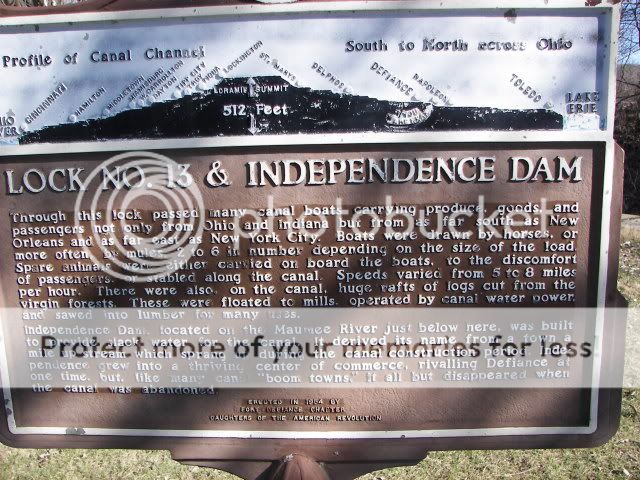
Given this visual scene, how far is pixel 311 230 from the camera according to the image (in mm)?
2322

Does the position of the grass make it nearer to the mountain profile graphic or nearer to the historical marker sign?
the historical marker sign

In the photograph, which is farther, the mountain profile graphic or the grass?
the grass

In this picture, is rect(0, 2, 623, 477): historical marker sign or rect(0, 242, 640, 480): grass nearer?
rect(0, 2, 623, 477): historical marker sign

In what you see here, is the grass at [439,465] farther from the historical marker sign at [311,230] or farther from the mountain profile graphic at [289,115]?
the mountain profile graphic at [289,115]

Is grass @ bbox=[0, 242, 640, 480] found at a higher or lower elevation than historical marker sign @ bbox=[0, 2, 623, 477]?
lower

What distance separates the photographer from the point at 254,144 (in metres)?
2.24

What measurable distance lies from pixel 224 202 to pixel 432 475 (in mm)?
2369

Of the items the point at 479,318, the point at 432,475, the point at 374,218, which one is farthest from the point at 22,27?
the point at 432,475

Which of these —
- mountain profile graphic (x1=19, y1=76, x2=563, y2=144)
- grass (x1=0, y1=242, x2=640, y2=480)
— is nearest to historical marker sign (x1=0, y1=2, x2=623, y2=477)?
mountain profile graphic (x1=19, y1=76, x2=563, y2=144)

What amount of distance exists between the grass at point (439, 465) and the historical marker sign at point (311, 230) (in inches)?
42.1

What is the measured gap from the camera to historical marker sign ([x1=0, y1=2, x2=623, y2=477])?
2.17 metres

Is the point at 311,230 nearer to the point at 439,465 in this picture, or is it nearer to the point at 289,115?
the point at 289,115

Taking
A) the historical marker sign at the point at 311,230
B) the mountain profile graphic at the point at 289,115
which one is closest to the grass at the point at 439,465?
the historical marker sign at the point at 311,230

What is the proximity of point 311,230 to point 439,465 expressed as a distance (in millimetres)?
2148
